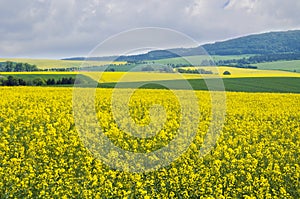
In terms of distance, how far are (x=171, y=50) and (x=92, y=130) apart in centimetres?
588

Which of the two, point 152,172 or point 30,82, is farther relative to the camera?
point 30,82

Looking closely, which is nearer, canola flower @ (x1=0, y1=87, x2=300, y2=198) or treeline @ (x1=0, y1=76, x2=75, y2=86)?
canola flower @ (x1=0, y1=87, x2=300, y2=198)

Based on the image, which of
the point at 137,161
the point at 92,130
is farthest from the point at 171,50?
the point at 137,161

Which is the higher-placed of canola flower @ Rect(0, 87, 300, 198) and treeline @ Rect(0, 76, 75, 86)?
treeline @ Rect(0, 76, 75, 86)

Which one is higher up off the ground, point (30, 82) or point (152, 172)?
point (30, 82)

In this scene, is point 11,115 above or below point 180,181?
above

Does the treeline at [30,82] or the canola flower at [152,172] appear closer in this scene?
the canola flower at [152,172]

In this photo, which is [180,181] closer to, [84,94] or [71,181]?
[71,181]

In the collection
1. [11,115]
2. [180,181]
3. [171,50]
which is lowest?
[180,181]

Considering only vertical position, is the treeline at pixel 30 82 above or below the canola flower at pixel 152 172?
above

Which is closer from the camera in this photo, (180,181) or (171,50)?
(180,181)

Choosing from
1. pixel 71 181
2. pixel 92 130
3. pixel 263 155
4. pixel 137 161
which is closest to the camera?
pixel 71 181

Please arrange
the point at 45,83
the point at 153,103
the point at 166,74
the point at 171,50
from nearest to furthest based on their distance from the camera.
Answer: the point at 171,50
the point at 153,103
the point at 45,83
the point at 166,74

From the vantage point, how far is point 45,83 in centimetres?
4422
